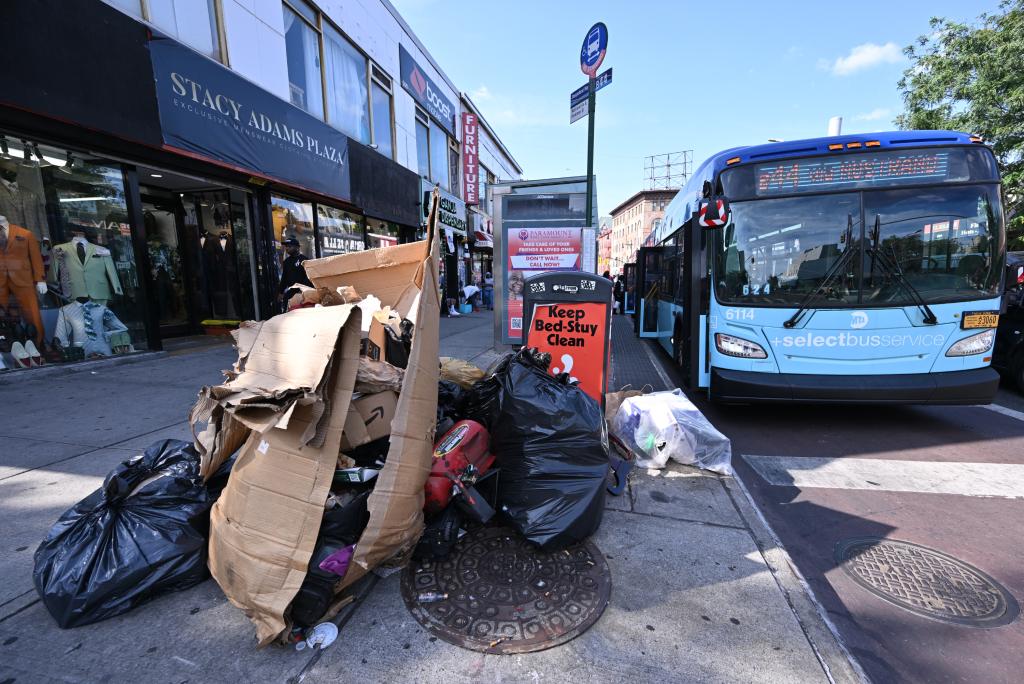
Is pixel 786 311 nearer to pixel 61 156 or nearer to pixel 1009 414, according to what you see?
pixel 1009 414

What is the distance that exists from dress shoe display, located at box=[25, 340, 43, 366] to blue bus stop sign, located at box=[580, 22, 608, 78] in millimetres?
8496

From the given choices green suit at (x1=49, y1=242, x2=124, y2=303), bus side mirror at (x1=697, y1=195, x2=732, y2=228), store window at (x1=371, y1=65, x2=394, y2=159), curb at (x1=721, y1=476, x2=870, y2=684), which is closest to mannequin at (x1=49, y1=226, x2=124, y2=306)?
green suit at (x1=49, y1=242, x2=124, y2=303)

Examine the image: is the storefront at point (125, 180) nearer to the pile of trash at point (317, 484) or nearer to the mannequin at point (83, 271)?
the mannequin at point (83, 271)

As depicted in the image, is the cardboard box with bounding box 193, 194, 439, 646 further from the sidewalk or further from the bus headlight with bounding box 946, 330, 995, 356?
the bus headlight with bounding box 946, 330, 995, 356

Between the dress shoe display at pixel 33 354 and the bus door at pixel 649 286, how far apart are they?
9.22 meters

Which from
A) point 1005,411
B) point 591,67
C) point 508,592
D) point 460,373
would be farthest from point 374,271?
point 1005,411

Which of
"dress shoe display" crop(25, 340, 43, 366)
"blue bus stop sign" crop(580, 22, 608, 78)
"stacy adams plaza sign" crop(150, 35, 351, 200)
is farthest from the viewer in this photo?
"blue bus stop sign" crop(580, 22, 608, 78)

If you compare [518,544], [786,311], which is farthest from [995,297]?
[518,544]

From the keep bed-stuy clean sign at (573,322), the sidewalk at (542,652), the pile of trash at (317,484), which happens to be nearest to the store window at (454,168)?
the keep bed-stuy clean sign at (573,322)

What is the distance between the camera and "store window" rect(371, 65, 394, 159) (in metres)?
11.6

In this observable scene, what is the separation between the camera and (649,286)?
1016 centimetres

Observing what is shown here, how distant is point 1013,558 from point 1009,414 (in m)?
3.78

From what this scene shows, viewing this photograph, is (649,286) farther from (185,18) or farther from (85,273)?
(85,273)

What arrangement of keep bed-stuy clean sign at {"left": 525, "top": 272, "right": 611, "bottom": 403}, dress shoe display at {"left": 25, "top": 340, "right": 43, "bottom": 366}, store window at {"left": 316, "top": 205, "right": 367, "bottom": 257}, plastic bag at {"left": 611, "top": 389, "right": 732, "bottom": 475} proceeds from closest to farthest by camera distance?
plastic bag at {"left": 611, "top": 389, "right": 732, "bottom": 475}, keep bed-stuy clean sign at {"left": 525, "top": 272, "right": 611, "bottom": 403}, dress shoe display at {"left": 25, "top": 340, "right": 43, "bottom": 366}, store window at {"left": 316, "top": 205, "right": 367, "bottom": 257}
